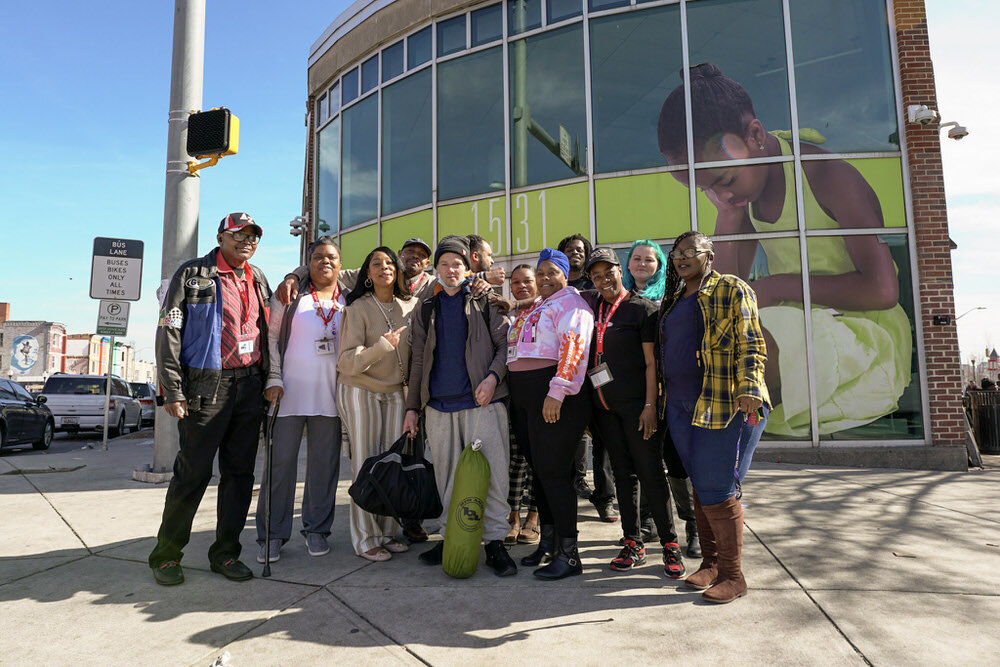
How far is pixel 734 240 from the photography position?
8.27 m

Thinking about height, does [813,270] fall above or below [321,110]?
below

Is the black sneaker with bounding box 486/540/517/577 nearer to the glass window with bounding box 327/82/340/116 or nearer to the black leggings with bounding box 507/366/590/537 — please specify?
the black leggings with bounding box 507/366/590/537

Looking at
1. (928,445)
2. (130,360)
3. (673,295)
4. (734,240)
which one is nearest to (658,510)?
(673,295)

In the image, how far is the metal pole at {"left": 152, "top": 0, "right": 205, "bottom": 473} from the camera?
6.62 meters

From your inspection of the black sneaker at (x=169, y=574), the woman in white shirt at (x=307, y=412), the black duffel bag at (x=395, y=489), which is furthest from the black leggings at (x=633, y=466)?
the black sneaker at (x=169, y=574)

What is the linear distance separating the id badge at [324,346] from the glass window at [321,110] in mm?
10357

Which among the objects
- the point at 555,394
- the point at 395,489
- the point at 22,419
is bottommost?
the point at 395,489

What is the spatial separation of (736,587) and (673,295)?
1.66 metres

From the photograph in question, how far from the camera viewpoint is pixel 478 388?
3.78 metres

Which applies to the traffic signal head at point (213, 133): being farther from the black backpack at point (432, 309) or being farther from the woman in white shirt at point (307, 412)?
the black backpack at point (432, 309)

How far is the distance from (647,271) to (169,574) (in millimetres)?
3579

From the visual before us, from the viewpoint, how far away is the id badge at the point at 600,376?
3.61 meters

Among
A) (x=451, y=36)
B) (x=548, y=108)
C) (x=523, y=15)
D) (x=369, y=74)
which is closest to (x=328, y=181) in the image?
(x=369, y=74)

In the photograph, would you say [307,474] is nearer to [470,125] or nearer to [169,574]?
[169,574]
